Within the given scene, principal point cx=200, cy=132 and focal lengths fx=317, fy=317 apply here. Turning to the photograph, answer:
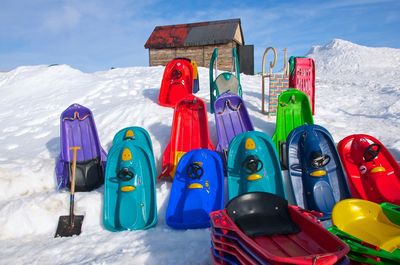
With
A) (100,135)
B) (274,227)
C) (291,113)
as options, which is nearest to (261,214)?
(274,227)

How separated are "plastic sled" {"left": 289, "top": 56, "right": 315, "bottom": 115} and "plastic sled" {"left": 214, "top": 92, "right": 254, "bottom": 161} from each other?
1984 millimetres

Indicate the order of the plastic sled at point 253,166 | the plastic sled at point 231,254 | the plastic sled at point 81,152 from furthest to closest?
the plastic sled at point 81,152
the plastic sled at point 253,166
the plastic sled at point 231,254

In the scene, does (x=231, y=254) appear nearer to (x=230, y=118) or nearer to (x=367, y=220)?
(x=367, y=220)

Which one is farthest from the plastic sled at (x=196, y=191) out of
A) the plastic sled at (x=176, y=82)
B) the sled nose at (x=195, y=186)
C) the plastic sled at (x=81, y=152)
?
the plastic sled at (x=176, y=82)

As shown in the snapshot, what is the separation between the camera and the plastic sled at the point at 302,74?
7.17m

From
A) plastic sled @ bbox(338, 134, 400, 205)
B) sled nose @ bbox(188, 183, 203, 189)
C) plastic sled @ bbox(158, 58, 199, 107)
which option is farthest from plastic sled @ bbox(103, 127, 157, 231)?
plastic sled @ bbox(158, 58, 199, 107)

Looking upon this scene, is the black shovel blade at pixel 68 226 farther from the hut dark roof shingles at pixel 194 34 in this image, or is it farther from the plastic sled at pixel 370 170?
the hut dark roof shingles at pixel 194 34

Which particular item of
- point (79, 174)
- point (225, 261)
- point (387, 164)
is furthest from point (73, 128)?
point (387, 164)

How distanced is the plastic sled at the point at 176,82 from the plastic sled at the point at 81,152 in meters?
2.68

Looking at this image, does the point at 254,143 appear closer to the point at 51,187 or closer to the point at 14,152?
the point at 51,187

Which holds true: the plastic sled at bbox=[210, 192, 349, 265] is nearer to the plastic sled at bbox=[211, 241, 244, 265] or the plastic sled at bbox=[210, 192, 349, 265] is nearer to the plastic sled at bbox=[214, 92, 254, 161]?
the plastic sled at bbox=[211, 241, 244, 265]

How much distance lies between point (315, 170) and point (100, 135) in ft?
14.3

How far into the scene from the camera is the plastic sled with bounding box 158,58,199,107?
7.90 meters

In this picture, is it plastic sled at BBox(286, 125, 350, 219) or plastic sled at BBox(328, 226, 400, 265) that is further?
plastic sled at BBox(286, 125, 350, 219)
